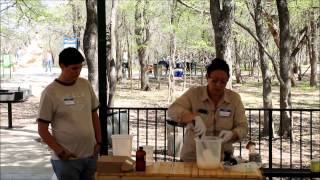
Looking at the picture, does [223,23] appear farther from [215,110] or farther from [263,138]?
[263,138]

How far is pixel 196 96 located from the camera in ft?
13.6

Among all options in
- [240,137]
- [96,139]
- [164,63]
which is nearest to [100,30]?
[96,139]

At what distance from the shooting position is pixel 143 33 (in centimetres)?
2997

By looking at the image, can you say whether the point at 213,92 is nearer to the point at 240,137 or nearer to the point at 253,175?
the point at 240,137

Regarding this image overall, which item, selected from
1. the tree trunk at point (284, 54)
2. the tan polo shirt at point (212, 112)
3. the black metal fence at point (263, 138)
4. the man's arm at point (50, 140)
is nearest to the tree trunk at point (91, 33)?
the black metal fence at point (263, 138)

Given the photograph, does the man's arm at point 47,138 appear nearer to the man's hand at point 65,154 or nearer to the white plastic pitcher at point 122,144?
the man's hand at point 65,154

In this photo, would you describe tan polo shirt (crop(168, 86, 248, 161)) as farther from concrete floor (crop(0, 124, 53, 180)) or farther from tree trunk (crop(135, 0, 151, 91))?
tree trunk (crop(135, 0, 151, 91))

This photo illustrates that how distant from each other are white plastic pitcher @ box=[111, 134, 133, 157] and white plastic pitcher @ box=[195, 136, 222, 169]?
70 centimetres

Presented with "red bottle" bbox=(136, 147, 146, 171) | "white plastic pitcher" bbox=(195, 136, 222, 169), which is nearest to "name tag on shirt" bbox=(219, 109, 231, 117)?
"white plastic pitcher" bbox=(195, 136, 222, 169)

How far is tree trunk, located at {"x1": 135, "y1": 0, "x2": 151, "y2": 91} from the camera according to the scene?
25.4m

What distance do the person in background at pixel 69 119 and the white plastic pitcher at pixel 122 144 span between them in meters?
0.23

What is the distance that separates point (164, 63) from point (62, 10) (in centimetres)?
1373

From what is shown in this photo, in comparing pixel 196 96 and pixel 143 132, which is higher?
pixel 196 96

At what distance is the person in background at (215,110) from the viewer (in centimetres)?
398
